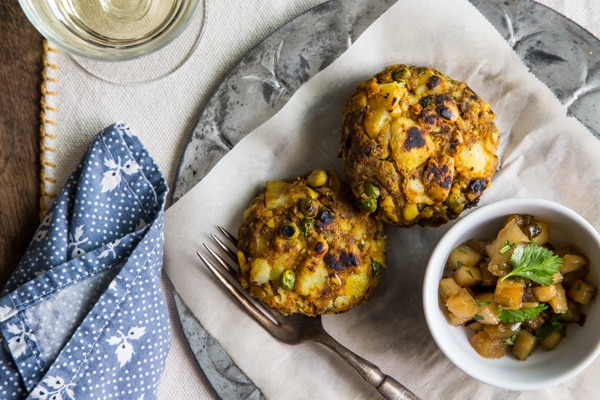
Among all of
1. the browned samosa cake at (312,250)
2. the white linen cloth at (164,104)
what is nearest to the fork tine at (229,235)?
the browned samosa cake at (312,250)

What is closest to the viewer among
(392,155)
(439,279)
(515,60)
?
(392,155)

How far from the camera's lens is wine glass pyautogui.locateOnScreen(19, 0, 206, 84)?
246 centimetres

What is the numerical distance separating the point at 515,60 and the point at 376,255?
886 mm

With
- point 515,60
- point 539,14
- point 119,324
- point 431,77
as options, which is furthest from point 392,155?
point 119,324

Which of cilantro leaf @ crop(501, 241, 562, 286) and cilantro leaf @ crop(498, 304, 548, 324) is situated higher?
cilantro leaf @ crop(501, 241, 562, 286)

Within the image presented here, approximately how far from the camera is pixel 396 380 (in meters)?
2.58

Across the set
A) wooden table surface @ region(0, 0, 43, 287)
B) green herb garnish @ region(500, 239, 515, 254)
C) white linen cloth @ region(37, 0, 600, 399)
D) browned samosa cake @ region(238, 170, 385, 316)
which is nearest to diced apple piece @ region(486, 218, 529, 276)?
green herb garnish @ region(500, 239, 515, 254)

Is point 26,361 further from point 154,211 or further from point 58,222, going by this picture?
point 154,211

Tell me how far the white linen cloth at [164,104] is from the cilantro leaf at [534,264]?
125cm

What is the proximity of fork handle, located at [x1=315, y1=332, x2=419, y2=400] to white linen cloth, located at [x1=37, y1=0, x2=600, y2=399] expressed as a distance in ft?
1.94

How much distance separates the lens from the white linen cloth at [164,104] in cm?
264

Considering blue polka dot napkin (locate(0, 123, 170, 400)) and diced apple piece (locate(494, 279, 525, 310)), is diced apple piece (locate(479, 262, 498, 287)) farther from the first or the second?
blue polka dot napkin (locate(0, 123, 170, 400))

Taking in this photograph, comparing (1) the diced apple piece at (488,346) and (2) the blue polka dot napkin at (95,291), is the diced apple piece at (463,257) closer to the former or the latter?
(1) the diced apple piece at (488,346)

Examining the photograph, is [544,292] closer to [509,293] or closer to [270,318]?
[509,293]
